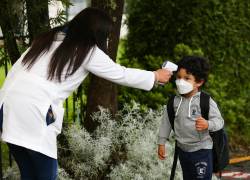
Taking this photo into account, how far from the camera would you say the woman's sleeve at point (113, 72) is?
367cm

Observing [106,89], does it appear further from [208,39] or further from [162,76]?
[208,39]

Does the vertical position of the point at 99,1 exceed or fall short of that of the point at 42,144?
it exceeds it

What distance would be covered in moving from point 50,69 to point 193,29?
3352mm

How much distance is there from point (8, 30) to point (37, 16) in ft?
0.93

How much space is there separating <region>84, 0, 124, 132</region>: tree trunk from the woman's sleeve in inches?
60.7

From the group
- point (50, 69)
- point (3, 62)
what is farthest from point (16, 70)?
point (3, 62)

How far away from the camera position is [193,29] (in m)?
6.62

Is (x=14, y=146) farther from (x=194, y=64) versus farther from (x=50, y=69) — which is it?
(x=194, y=64)

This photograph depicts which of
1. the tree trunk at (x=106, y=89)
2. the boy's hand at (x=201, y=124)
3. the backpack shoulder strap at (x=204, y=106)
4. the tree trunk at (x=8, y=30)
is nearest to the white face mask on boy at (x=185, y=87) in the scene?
the backpack shoulder strap at (x=204, y=106)

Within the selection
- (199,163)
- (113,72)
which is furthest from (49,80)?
(199,163)

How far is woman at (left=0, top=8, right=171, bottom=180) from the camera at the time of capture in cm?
353

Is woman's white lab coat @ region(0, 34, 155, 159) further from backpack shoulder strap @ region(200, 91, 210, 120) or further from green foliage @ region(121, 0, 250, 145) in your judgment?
green foliage @ region(121, 0, 250, 145)

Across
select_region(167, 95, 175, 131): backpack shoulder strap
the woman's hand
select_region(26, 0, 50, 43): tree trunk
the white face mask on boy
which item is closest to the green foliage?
select_region(26, 0, 50, 43): tree trunk

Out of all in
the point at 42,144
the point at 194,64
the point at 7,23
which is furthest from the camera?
the point at 7,23
